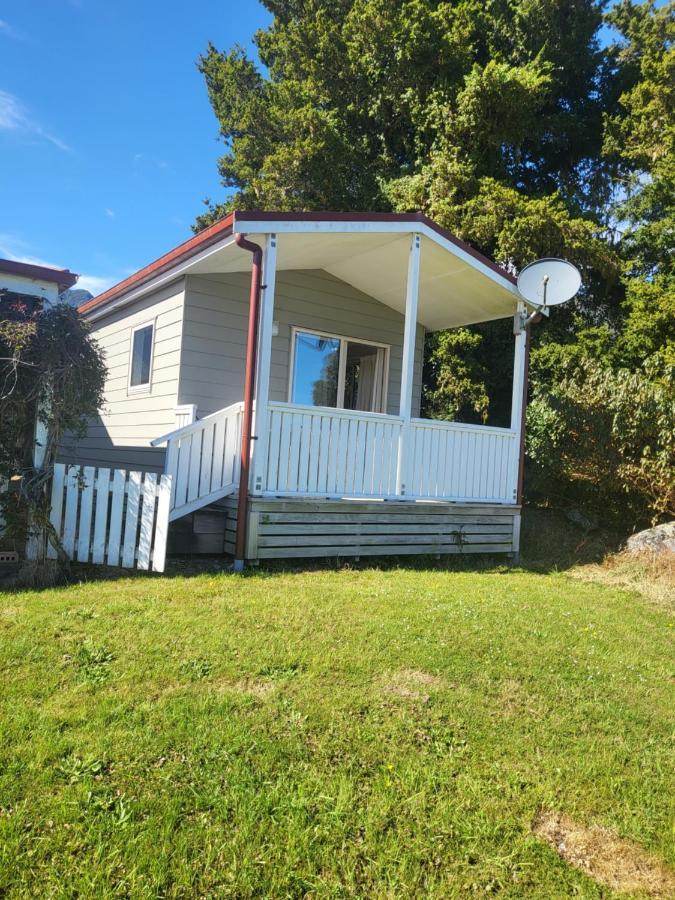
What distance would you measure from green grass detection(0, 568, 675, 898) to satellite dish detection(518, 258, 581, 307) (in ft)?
16.0

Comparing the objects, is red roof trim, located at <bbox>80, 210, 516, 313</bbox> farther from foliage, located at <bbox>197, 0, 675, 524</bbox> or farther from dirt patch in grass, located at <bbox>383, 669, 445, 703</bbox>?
dirt patch in grass, located at <bbox>383, 669, 445, 703</bbox>

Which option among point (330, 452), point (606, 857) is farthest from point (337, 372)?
point (606, 857)

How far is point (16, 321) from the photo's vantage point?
5289 mm

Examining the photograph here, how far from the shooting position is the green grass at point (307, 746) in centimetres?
227

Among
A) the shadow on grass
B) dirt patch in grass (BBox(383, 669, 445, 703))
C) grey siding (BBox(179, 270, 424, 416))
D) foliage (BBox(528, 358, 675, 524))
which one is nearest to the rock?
the shadow on grass

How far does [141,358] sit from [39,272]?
3.94 m

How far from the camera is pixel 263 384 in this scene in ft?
21.7

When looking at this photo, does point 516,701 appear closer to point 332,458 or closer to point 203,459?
point 332,458

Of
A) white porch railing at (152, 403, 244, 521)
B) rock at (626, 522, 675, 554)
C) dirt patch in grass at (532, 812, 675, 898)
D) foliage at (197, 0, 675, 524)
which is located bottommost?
dirt patch in grass at (532, 812, 675, 898)

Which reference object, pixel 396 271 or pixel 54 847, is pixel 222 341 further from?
pixel 54 847

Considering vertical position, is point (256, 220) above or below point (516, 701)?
above

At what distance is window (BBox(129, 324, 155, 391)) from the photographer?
934 cm

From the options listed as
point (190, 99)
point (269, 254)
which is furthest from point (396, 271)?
point (190, 99)

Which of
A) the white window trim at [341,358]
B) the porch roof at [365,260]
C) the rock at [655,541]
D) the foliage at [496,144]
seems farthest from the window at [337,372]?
the rock at [655,541]
